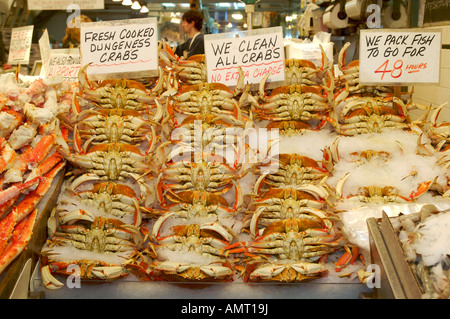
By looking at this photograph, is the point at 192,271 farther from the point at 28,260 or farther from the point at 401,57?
the point at 401,57

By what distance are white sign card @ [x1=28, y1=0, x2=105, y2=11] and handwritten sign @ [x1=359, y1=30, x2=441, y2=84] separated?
2438mm

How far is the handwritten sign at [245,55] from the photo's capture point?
9.31ft

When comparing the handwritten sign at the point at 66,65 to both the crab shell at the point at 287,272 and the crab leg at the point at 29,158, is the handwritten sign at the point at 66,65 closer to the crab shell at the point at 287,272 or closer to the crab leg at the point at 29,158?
the crab leg at the point at 29,158

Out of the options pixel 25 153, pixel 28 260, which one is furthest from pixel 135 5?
pixel 28 260

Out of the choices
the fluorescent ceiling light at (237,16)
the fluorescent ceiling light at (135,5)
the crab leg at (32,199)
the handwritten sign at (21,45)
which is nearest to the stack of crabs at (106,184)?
the crab leg at (32,199)

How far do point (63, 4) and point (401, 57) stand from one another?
293 centimetres

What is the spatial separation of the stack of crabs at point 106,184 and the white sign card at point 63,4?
1359 millimetres

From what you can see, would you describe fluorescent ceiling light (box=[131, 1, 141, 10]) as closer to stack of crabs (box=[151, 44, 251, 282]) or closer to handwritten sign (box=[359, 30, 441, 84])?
stack of crabs (box=[151, 44, 251, 282])

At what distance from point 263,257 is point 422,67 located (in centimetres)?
173

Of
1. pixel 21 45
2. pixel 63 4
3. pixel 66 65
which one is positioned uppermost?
pixel 21 45

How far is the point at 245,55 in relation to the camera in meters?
2.85

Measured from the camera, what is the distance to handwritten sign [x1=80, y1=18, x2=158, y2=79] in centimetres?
280
